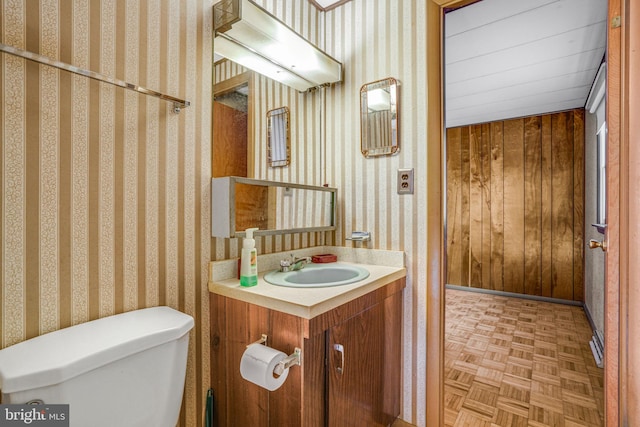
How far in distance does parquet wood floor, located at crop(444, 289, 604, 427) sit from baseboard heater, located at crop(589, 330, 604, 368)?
4 centimetres

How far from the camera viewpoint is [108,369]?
0.81 metres

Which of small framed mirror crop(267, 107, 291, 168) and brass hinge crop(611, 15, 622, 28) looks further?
small framed mirror crop(267, 107, 291, 168)

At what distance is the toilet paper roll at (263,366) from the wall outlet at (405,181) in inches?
38.4

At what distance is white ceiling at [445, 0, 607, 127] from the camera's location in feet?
5.98

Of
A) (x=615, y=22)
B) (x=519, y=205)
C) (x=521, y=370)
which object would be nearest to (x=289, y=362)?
(x=615, y=22)

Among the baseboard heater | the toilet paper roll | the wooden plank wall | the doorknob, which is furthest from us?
the wooden plank wall

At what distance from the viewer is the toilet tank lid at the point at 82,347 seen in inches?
27.7

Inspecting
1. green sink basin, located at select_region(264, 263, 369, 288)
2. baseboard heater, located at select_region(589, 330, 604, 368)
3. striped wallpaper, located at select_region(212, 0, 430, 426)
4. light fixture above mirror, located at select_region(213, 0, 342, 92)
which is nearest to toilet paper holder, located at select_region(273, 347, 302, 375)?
green sink basin, located at select_region(264, 263, 369, 288)

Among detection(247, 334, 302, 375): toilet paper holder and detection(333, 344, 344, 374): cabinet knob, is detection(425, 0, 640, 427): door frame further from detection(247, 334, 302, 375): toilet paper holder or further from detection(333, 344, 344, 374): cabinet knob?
detection(247, 334, 302, 375): toilet paper holder

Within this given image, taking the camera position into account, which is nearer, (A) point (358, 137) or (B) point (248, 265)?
(B) point (248, 265)

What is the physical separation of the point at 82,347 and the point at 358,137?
1.48 meters

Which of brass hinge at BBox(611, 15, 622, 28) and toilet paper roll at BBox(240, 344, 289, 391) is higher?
brass hinge at BBox(611, 15, 622, 28)

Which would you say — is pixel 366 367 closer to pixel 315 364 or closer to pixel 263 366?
pixel 315 364

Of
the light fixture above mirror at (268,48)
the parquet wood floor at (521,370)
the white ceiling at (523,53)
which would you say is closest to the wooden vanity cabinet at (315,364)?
the parquet wood floor at (521,370)
